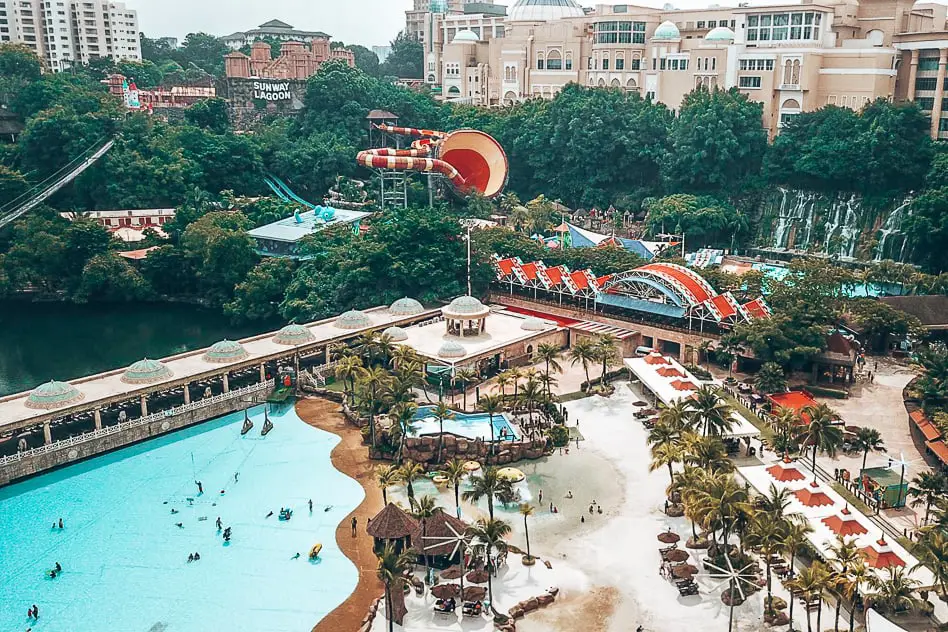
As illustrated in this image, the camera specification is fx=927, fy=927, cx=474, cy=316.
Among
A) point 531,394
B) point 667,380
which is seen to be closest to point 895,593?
point 531,394

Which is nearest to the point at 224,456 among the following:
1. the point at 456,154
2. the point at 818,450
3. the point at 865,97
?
the point at 818,450

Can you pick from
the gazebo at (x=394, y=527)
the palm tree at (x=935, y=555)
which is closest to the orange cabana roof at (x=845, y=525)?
the palm tree at (x=935, y=555)

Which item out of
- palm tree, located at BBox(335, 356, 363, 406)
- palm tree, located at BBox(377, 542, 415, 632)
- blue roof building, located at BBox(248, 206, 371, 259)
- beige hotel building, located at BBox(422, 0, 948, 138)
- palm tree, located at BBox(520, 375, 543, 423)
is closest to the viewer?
palm tree, located at BBox(377, 542, 415, 632)

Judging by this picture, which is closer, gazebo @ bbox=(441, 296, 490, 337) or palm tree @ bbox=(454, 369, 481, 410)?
palm tree @ bbox=(454, 369, 481, 410)

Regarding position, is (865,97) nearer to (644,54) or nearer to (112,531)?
(644,54)

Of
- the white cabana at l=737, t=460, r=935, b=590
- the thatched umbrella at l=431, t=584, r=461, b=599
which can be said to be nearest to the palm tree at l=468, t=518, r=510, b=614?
the thatched umbrella at l=431, t=584, r=461, b=599

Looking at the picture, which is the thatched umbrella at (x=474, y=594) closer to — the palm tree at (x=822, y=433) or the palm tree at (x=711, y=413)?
the palm tree at (x=711, y=413)

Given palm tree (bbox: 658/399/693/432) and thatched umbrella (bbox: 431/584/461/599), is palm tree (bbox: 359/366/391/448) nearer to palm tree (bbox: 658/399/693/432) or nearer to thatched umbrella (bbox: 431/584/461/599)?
thatched umbrella (bbox: 431/584/461/599)

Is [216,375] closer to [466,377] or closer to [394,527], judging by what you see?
[466,377]
